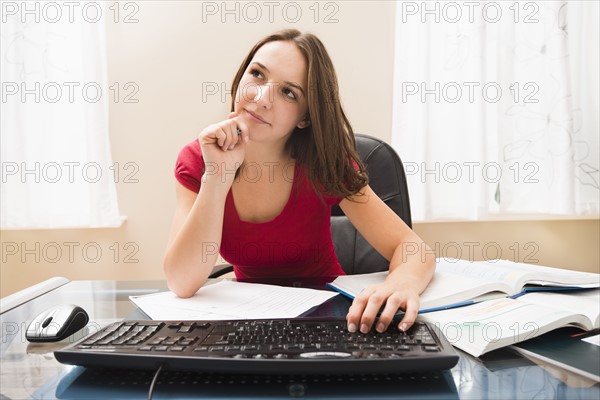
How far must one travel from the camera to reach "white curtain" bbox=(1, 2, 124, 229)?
2.07 metres

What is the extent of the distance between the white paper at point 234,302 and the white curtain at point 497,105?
127cm

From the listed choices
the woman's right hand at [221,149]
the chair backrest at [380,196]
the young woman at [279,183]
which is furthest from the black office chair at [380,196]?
the woman's right hand at [221,149]

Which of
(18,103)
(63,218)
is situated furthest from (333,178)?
(18,103)

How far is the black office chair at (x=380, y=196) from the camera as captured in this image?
1.56 meters

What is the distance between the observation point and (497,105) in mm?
2174

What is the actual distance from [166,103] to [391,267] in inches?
58.3

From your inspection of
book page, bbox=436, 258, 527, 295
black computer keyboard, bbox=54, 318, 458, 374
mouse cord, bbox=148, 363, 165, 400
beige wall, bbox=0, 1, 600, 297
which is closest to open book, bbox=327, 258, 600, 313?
book page, bbox=436, 258, 527, 295

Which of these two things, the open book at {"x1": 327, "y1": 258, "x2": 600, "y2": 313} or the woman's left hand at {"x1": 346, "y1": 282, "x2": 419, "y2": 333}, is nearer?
the woman's left hand at {"x1": 346, "y1": 282, "x2": 419, "y2": 333}

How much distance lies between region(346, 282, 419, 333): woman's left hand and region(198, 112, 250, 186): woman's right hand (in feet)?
1.70

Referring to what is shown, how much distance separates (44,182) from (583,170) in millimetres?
2294

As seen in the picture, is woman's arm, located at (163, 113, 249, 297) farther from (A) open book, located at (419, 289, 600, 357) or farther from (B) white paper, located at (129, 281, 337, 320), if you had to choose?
(A) open book, located at (419, 289, 600, 357)

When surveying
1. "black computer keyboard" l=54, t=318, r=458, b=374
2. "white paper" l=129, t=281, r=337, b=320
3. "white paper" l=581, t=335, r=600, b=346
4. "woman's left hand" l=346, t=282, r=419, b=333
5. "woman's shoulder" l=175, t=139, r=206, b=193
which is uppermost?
"woman's shoulder" l=175, t=139, r=206, b=193

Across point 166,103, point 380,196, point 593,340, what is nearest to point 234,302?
point 593,340

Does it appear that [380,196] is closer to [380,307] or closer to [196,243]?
[196,243]
